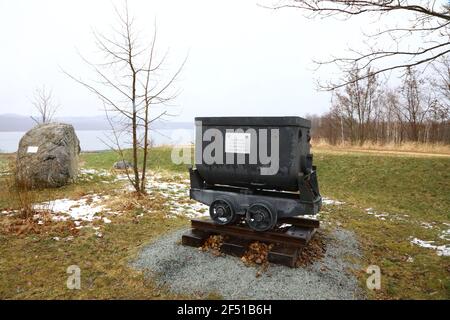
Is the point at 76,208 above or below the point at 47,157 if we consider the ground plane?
below

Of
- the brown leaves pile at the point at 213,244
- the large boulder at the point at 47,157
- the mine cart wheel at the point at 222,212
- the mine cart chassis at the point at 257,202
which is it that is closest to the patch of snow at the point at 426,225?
the mine cart chassis at the point at 257,202

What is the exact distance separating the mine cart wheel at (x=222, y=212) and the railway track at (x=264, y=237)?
0.11 m

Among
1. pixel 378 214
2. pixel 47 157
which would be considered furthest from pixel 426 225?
pixel 47 157

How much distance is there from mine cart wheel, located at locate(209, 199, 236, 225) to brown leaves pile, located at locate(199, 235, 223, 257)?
0.29 meters

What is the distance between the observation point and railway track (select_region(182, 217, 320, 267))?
4500 mm

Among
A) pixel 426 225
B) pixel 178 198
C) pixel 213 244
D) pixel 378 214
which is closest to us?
pixel 213 244

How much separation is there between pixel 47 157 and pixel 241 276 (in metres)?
9.39

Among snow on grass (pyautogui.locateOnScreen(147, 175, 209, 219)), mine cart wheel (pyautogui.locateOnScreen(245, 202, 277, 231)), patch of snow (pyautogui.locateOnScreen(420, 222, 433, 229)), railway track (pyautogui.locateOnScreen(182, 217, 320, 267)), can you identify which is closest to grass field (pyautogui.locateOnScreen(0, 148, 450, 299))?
patch of snow (pyautogui.locateOnScreen(420, 222, 433, 229))

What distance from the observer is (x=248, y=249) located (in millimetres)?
4824

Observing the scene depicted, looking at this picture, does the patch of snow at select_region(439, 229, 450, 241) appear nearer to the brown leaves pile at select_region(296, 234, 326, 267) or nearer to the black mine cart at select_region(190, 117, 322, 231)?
the brown leaves pile at select_region(296, 234, 326, 267)

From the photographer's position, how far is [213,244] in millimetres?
5066

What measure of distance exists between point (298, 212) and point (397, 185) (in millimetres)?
8456

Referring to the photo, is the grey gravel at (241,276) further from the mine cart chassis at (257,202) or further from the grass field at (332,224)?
the mine cart chassis at (257,202)

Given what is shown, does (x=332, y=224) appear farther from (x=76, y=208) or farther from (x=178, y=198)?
(x=76, y=208)
